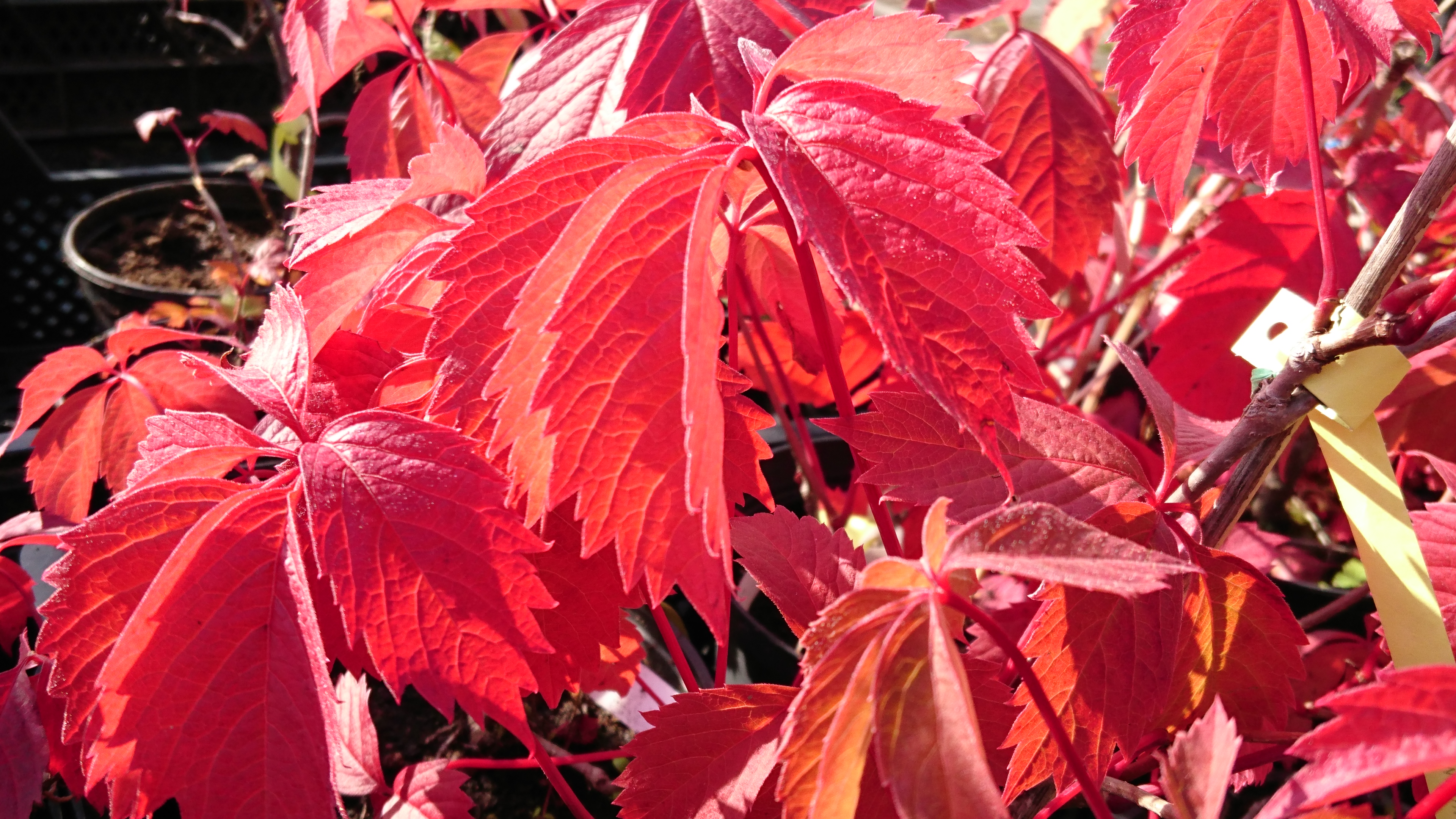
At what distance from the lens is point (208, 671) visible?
0.35 meters

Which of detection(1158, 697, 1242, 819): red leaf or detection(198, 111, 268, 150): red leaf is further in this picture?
detection(198, 111, 268, 150): red leaf

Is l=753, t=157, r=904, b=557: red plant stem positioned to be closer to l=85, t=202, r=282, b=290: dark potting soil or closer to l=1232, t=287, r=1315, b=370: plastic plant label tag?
l=1232, t=287, r=1315, b=370: plastic plant label tag

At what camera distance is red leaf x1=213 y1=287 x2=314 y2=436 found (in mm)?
383

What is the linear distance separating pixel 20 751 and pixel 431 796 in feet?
0.72

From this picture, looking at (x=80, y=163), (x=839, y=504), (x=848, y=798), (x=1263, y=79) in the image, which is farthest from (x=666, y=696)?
(x=80, y=163)

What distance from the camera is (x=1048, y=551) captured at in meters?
0.28

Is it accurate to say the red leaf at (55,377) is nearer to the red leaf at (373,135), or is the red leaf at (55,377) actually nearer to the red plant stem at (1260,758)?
the red leaf at (373,135)

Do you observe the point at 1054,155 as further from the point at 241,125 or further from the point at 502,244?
the point at 241,125

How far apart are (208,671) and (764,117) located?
11.9 inches

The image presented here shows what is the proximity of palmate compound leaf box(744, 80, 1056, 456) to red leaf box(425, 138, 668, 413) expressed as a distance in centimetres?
6

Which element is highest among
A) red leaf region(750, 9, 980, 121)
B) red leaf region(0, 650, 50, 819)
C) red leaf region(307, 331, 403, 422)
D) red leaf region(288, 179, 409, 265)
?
red leaf region(750, 9, 980, 121)

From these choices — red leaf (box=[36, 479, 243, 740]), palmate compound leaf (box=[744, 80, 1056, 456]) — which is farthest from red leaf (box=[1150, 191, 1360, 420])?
red leaf (box=[36, 479, 243, 740])

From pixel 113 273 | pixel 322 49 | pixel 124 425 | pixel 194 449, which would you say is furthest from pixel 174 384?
pixel 113 273

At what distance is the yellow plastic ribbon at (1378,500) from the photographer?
0.38 metres
